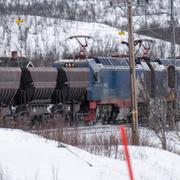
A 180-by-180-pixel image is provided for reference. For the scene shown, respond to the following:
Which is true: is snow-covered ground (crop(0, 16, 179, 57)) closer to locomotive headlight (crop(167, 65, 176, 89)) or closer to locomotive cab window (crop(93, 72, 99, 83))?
locomotive cab window (crop(93, 72, 99, 83))

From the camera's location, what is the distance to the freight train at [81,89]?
2783cm

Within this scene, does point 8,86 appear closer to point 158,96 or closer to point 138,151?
point 158,96

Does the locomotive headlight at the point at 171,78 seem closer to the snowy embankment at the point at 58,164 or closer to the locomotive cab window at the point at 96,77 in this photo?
the locomotive cab window at the point at 96,77

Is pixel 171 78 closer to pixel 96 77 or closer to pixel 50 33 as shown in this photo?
pixel 96 77

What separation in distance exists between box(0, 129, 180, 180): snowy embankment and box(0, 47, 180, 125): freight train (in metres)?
13.3

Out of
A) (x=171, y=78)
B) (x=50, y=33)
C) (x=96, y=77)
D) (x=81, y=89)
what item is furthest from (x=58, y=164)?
(x=50, y=33)

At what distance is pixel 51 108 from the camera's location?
96.1ft

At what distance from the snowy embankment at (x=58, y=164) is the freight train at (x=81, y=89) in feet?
43.7

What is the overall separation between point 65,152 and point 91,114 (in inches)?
793

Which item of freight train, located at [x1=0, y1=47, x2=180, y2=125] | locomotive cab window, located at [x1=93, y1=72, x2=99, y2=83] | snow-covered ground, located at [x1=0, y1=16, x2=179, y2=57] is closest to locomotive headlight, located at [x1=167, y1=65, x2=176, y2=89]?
freight train, located at [x1=0, y1=47, x2=180, y2=125]

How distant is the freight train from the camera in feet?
91.3

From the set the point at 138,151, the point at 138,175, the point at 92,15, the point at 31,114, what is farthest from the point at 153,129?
the point at 92,15

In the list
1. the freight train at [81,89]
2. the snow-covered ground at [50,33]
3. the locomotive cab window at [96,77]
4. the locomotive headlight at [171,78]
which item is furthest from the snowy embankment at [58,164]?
the snow-covered ground at [50,33]

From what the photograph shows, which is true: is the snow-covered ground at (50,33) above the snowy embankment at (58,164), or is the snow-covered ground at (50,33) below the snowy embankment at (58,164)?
above
